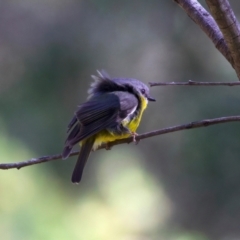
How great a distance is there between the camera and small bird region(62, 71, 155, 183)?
2430 millimetres

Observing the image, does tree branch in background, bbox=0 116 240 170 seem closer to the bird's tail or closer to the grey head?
the bird's tail

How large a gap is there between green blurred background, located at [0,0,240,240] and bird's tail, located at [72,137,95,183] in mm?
1600

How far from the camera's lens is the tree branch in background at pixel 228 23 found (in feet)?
4.42

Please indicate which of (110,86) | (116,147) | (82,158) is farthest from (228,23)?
(116,147)

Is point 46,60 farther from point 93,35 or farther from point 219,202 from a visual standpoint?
point 219,202

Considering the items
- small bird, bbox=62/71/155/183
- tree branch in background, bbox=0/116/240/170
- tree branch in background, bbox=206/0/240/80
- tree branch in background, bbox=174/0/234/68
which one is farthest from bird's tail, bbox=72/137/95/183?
tree branch in background, bbox=206/0/240/80

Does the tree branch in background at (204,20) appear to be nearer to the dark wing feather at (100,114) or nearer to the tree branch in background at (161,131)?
the tree branch in background at (161,131)

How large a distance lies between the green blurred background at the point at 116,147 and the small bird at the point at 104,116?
1.41 metres

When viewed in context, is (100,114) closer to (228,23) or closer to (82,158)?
(82,158)

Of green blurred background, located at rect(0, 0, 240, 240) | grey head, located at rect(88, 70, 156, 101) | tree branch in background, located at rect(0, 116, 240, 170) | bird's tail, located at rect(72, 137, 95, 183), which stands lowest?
green blurred background, located at rect(0, 0, 240, 240)

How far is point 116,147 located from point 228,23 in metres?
3.81

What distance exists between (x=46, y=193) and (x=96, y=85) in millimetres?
1626

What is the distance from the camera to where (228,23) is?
55.1 inches

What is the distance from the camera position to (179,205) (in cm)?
502
